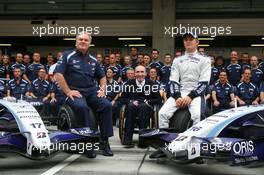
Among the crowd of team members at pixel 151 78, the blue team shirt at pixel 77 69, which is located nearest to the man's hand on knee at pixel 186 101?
the blue team shirt at pixel 77 69

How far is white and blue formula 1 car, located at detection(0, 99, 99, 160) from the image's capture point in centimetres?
609

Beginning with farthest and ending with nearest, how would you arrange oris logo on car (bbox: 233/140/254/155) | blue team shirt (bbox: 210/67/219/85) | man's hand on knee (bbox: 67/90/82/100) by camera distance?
blue team shirt (bbox: 210/67/219/85)
man's hand on knee (bbox: 67/90/82/100)
oris logo on car (bbox: 233/140/254/155)

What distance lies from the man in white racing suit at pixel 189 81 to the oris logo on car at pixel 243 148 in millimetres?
1262

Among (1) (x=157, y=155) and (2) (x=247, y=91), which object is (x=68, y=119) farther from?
(2) (x=247, y=91)

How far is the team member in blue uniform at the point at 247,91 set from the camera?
1105cm

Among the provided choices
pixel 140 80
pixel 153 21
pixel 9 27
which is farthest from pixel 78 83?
pixel 9 27

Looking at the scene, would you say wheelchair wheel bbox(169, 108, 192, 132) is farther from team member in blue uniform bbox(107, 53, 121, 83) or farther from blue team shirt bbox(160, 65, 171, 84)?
team member in blue uniform bbox(107, 53, 121, 83)

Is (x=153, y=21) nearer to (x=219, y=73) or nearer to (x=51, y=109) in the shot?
(x=219, y=73)

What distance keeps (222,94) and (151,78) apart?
1.92 metres

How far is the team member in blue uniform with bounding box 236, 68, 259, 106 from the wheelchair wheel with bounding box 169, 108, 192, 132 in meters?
4.25

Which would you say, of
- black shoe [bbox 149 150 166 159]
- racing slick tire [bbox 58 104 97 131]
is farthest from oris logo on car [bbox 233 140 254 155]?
racing slick tire [bbox 58 104 97 131]

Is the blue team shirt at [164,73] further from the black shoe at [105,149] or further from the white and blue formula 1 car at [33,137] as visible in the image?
the white and blue formula 1 car at [33,137]

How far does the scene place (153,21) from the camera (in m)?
17.9

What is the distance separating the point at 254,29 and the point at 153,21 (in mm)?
3624
